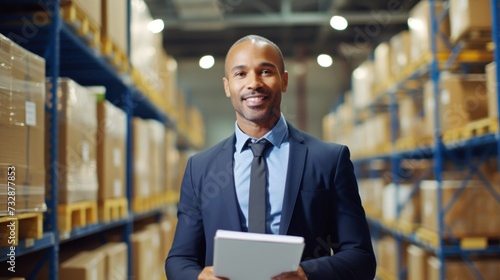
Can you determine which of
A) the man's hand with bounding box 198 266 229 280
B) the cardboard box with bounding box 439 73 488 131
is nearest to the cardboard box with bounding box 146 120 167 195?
the cardboard box with bounding box 439 73 488 131

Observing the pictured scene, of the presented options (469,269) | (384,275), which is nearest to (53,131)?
(469,269)

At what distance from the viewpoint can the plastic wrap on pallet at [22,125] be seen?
286cm

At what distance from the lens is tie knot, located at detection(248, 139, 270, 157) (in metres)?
2.66

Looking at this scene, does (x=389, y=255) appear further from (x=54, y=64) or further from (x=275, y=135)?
(x=275, y=135)

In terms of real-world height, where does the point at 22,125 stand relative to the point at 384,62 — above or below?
below

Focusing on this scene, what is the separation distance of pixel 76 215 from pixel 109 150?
875 mm

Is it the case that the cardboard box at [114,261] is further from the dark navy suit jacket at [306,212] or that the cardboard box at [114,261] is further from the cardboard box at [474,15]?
the cardboard box at [474,15]

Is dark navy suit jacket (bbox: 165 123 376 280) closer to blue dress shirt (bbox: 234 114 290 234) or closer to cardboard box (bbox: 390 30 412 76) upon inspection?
blue dress shirt (bbox: 234 114 290 234)

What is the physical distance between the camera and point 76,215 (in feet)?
13.6

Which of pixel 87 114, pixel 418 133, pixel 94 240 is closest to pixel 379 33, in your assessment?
pixel 418 133

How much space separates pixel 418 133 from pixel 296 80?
9343 mm

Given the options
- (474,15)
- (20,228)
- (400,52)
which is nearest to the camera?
(20,228)

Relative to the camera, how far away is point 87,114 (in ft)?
14.0

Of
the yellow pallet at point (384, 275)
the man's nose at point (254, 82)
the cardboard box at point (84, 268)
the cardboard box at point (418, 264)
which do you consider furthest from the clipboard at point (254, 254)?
the yellow pallet at point (384, 275)
